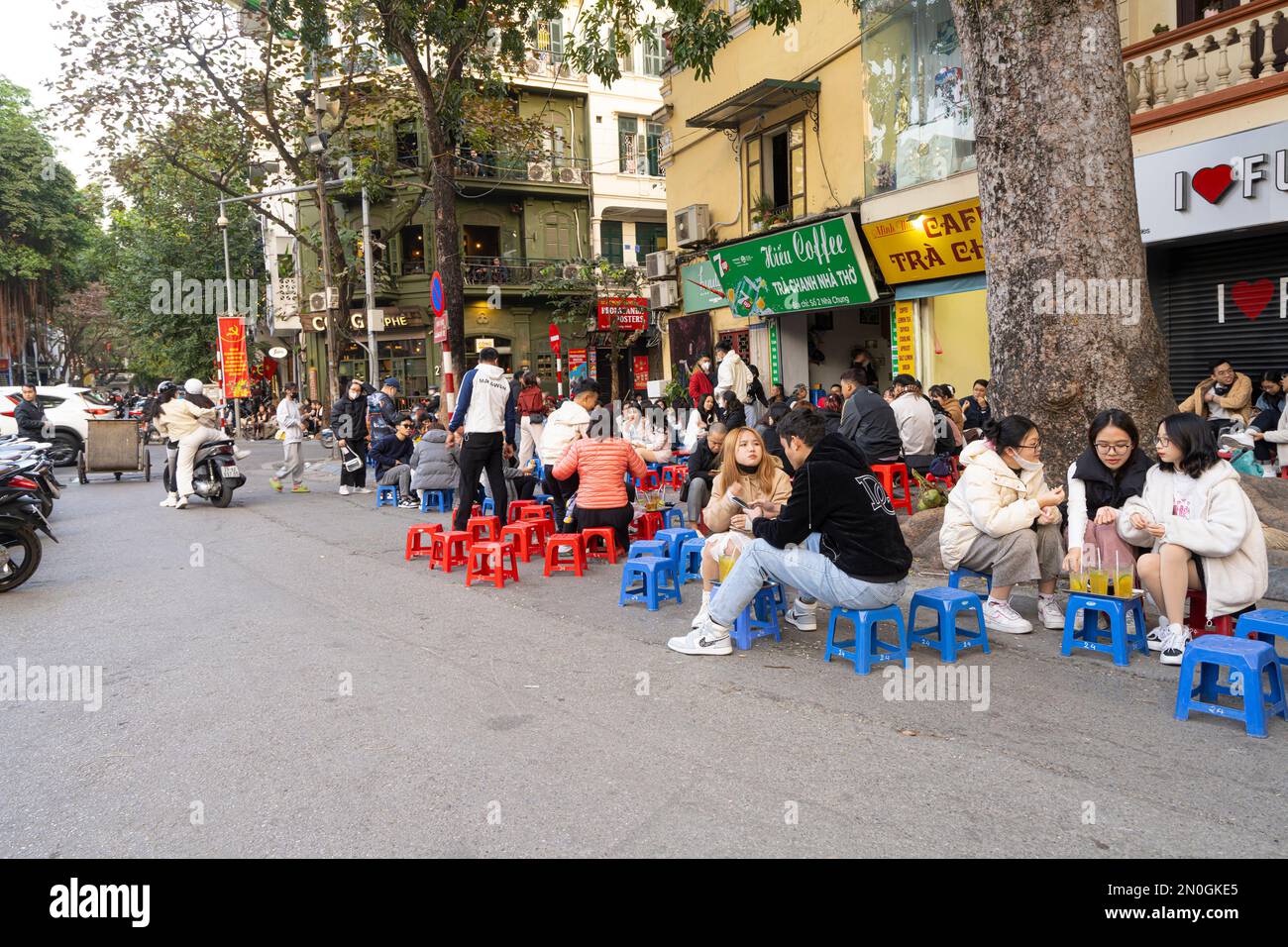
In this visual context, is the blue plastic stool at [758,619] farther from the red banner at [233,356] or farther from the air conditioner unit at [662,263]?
the red banner at [233,356]

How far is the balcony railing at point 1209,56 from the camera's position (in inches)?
397

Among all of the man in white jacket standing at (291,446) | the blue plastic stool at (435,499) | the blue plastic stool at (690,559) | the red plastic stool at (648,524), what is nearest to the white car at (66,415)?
the man in white jacket standing at (291,446)

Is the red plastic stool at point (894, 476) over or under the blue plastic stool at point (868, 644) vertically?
over

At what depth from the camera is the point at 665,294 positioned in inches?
912

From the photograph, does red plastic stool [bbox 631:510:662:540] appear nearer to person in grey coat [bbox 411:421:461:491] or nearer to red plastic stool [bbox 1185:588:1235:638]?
person in grey coat [bbox 411:421:461:491]

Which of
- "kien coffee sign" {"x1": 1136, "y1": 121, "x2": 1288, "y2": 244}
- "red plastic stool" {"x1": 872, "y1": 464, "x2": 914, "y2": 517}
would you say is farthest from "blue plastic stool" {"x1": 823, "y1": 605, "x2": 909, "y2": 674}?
"kien coffee sign" {"x1": 1136, "y1": 121, "x2": 1288, "y2": 244}

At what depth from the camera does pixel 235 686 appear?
564 cm

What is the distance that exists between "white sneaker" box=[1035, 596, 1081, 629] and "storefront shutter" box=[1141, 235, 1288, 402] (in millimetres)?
7034

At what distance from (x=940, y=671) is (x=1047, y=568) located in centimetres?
142

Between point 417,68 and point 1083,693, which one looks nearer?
point 1083,693

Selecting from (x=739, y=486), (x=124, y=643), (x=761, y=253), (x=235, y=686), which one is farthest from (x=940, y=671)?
(x=761, y=253)

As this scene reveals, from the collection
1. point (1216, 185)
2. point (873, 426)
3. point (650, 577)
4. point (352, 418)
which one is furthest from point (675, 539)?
point (352, 418)

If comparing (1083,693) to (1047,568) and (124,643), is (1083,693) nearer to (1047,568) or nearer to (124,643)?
(1047,568)

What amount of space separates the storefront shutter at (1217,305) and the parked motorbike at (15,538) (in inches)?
501
